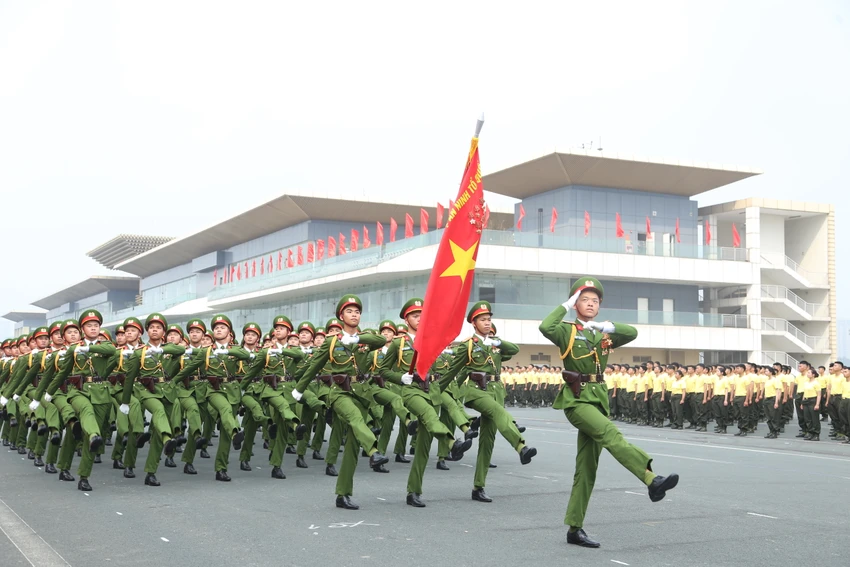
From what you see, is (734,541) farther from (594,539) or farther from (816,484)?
(816,484)

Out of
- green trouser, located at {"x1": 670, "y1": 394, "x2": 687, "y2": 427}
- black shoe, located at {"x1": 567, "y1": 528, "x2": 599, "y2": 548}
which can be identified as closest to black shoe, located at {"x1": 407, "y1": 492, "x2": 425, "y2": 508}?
black shoe, located at {"x1": 567, "y1": 528, "x2": 599, "y2": 548}

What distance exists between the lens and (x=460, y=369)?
10.7 m

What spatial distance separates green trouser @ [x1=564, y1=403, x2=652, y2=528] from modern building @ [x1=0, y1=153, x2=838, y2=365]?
3830 centimetres

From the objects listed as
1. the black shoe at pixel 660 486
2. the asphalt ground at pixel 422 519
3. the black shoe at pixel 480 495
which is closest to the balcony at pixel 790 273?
the asphalt ground at pixel 422 519

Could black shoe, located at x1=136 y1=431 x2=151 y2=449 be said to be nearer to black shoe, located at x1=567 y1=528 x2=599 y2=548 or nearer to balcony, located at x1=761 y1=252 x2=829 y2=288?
black shoe, located at x1=567 y1=528 x2=599 y2=548

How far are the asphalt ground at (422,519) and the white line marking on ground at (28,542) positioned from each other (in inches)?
0.6

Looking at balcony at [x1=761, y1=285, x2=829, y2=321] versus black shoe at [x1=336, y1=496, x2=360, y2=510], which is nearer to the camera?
black shoe at [x1=336, y1=496, x2=360, y2=510]

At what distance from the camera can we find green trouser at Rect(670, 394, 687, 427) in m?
26.2

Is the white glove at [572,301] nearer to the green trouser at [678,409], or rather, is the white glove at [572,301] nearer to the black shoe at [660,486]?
the black shoe at [660,486]

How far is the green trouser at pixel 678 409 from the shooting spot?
26.2m

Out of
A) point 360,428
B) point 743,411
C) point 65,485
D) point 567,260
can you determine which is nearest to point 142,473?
point 65,485

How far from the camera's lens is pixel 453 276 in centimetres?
1023

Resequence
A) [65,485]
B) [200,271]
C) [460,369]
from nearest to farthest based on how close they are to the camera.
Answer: [460,369], [65,485], [200,271]

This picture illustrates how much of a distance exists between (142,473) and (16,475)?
1.66 metres
